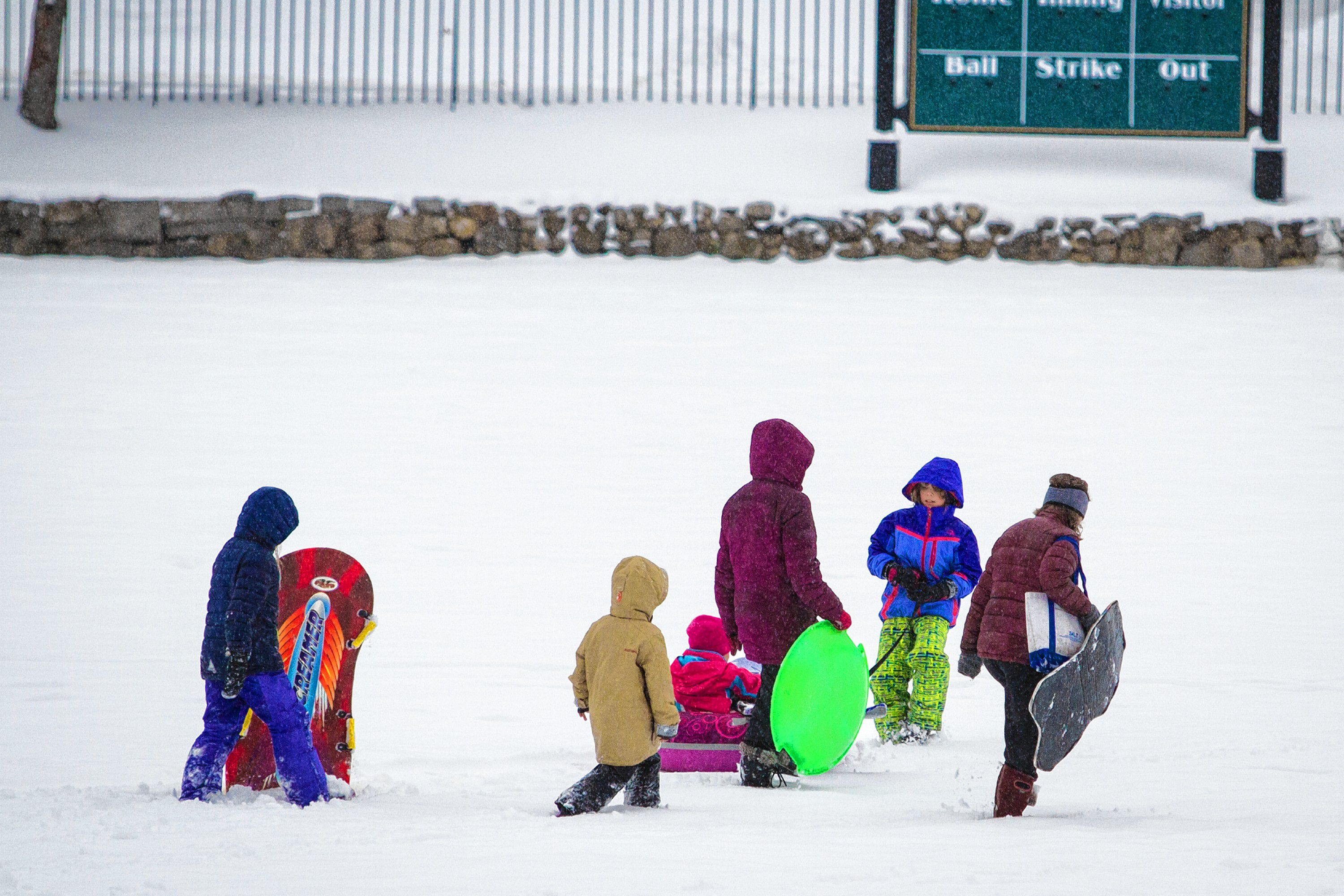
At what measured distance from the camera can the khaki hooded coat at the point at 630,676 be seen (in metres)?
4.26

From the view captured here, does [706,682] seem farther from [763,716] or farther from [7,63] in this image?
[7,63]

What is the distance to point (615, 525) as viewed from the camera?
28.0 ft

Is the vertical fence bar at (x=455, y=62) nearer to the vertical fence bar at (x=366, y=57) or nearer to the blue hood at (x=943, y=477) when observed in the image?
the vertical fence bar at (x=366, y=57)

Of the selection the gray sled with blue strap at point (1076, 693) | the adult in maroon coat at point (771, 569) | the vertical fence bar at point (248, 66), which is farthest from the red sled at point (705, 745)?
the vertical fence bar at point (248, 66)

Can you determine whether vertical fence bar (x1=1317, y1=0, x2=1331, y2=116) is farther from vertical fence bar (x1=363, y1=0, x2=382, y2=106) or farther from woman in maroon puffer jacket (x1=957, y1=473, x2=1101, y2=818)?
woman in maroon puffer jacket (x1=957, y1=473, x2=1101, y2=818)

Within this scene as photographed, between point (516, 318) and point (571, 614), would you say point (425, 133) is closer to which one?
point (516, 318)

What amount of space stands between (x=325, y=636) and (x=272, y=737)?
0.45m

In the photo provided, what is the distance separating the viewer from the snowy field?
3727mm

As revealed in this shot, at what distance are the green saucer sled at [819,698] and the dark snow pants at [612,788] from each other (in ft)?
1.78

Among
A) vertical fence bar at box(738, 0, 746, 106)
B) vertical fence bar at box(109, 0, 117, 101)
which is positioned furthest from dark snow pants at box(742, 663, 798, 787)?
vertical fence bar at box(109, 0, 117, 101)

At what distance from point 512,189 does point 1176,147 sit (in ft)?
27.7

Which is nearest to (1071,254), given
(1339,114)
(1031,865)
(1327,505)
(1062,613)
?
(1339,114)

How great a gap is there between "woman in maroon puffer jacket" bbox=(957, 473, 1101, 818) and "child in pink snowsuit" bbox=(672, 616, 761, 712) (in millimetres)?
1174

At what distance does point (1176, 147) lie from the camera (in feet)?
55.2
